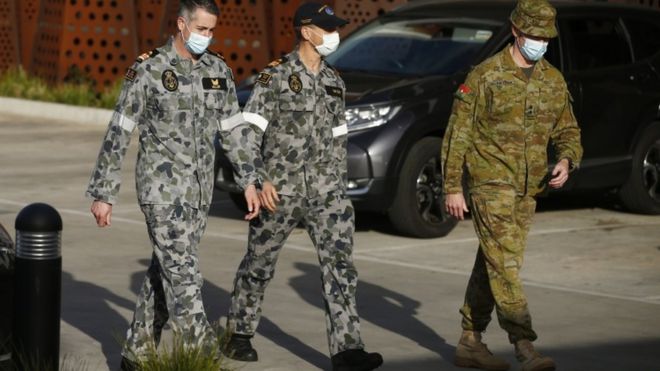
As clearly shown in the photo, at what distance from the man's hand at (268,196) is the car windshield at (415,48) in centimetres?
529

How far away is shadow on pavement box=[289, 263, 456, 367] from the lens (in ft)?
30.0

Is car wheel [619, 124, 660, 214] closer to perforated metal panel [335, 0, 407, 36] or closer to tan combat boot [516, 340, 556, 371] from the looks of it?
tan combat boot [516, 340, 556, 371]

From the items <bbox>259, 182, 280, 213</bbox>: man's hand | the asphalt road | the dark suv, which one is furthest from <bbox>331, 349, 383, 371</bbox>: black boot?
the dark suv

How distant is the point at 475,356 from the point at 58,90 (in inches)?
609

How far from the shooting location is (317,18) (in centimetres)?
816

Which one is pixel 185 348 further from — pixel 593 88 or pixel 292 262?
pixel 593 88

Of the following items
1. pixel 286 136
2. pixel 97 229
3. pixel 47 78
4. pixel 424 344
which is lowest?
pixel 47 78

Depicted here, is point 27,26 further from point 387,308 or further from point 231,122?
point 231,122

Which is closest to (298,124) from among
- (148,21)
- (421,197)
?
(421,197)

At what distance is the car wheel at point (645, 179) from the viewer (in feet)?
46.1

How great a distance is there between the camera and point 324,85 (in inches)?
324

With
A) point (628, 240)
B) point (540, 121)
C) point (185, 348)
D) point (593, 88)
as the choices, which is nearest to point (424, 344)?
point (540, 121)

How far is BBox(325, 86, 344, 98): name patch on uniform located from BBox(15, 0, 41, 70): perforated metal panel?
16.5 metres

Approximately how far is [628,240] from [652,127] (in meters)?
1.65
